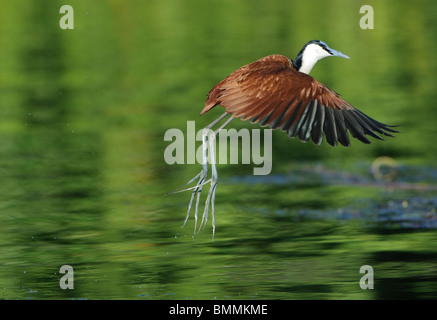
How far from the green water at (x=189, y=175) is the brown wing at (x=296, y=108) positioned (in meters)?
1.93

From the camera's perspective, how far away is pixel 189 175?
594 inches

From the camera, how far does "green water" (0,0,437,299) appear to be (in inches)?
412

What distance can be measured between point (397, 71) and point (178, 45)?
237 inches

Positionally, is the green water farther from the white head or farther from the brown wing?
the white head

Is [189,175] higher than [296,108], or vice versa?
[296,108]

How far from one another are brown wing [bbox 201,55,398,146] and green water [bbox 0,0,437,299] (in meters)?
1.93

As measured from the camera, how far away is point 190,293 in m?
9.81

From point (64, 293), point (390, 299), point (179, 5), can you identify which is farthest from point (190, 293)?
point (179, 5)

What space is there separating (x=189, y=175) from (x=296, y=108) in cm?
654
